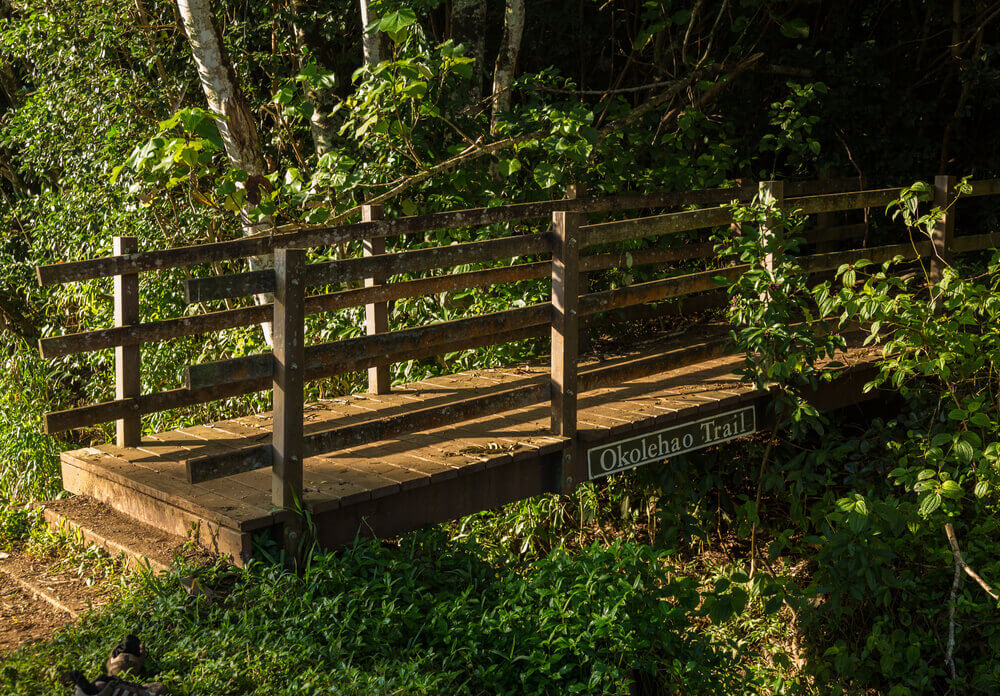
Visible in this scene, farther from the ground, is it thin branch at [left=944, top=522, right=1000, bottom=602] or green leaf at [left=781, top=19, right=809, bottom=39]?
green leaf at [left=781, top=19, right=809, bottom=39]

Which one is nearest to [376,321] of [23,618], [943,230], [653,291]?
[653,291]

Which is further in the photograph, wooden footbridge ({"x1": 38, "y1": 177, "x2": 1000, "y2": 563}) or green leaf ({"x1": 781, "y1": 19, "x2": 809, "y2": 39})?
green leaf ({"x1": 781, "y1": 19, "x2": 809, "y2": 39})

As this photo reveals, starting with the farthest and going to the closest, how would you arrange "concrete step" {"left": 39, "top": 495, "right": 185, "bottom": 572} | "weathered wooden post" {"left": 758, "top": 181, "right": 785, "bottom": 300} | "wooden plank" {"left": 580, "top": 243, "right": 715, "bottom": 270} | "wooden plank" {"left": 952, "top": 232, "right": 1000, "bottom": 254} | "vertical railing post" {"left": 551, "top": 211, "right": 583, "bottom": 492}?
"wooden plank" {"left": 952, "top": 232, "right": 1000, "bottom": 254}, "wooden plank" {"left": 580, "top": 243, "right": 715, "bottom": 270}, "weathered wooden post" {"left": 758, "top": 181, "right": 785, "bottom": 300}, "vertical railing post" {"left": 551, "top": 211, "right": 583, "bottom": 492}, "concrete step" {"left": 39, "top": 495, "right": 185, "bottom": 572}

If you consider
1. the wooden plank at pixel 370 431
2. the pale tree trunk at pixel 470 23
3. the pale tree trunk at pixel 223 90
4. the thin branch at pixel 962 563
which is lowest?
the thin branch at pixel 962 563

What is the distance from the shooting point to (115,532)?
15.7ft

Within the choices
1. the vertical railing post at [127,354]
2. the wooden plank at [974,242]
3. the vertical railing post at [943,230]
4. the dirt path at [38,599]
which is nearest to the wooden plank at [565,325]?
the vertical railing post at [127,354]

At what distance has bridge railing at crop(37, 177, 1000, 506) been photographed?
14.2 feet

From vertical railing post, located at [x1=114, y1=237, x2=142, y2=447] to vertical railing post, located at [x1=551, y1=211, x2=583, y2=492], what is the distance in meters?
2.08

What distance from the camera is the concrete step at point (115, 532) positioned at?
4.47m

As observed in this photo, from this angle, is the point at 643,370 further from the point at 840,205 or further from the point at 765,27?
the point at 765,27

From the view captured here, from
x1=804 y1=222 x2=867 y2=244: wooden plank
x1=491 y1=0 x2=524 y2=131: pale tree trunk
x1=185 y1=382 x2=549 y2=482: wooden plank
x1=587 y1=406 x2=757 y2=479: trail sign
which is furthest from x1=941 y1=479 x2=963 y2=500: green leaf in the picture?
x1=491 y1=0 x2=524 y2=131: pale tree trunk

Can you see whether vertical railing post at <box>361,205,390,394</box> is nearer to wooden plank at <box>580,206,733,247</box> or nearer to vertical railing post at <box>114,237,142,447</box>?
wooden plank at <box>580,206,733,247</box>

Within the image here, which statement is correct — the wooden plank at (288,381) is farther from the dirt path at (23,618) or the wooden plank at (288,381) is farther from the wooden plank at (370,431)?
the dirt path at (23,618)

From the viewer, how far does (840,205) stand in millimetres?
7008
